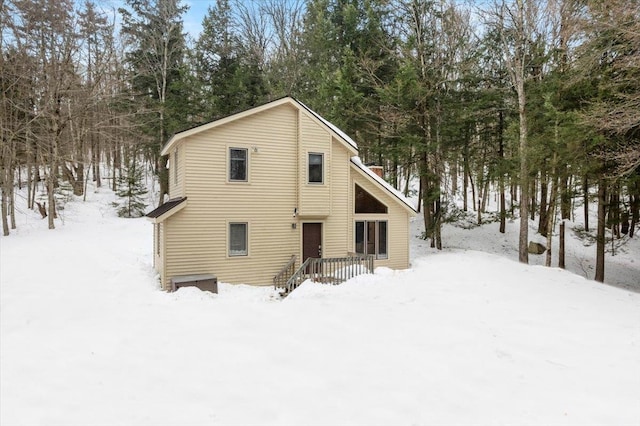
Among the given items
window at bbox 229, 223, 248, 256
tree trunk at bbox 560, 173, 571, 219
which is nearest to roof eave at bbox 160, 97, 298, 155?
window at bbox 229, 223, 248, 256

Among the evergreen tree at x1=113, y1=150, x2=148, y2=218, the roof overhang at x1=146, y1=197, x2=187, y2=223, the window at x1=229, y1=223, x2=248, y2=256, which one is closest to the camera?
the roof overhang at x1=146, y1=197, x2=187, y2=223

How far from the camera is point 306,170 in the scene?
13.2 m

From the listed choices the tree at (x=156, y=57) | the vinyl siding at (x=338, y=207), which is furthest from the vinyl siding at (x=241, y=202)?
the tree at (x=156, y=57)

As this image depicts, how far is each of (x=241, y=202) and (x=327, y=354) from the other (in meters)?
7.92

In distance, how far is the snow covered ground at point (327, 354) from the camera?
3.98 metres

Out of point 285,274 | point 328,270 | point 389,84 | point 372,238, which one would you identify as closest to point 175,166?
point 285,274

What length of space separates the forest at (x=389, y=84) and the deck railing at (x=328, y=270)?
763 centimetres

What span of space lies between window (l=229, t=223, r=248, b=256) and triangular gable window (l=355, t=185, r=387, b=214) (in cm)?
474

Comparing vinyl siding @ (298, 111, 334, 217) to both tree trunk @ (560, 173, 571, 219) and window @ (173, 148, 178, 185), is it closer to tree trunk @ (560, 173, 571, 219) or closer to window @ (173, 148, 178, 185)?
window @ (173, 148, 178, 185)

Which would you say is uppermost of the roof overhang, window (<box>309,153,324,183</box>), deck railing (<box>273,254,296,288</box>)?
window (<box>309,153,324,183</box>)

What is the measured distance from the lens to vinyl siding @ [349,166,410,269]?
14398 mm

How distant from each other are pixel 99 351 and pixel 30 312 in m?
3.66

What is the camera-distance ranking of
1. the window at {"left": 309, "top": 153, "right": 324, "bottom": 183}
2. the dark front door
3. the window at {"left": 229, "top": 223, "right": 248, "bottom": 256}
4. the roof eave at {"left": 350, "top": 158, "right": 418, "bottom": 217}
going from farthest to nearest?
1. the roof eave at {"left": 350, "top": 158, "right": 418, "bottom": 217}
2. the dark front door
3. the window at {"left": 309, "top": 153, "right": 324, "bottom": 183}
4. the window at {"left": 229, "top": 223, "right": 248, "bottom": 256}

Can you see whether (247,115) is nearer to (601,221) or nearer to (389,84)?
(389,84)
